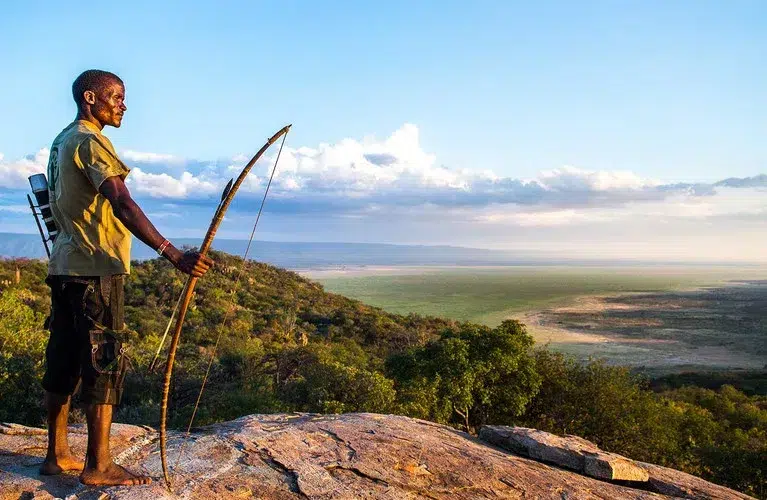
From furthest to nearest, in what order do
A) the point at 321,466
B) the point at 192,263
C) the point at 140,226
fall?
the point at 321,466 → the point at 192,263 → the point at 140,226

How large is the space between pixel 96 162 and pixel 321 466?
3.51 meters

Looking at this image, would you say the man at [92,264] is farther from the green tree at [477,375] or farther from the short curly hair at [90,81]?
the green tree at [477,375]

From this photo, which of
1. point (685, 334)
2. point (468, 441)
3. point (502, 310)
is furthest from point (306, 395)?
point (502, 310)

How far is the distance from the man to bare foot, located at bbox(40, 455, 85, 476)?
16.0 inches

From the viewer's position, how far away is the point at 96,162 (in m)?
4.20

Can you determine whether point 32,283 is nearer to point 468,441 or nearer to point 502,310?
point 468,441

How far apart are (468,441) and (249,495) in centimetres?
358

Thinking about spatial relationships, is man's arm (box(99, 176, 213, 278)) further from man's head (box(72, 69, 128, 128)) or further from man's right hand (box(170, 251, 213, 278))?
man's head (box(72, 69, 128, 128))

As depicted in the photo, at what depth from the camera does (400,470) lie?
18.5 ft

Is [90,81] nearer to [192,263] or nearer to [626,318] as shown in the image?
[192,263]

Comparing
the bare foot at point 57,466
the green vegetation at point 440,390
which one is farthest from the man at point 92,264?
the green vegetation at point 440,390

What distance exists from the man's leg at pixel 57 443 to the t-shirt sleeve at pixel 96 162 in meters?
2.10

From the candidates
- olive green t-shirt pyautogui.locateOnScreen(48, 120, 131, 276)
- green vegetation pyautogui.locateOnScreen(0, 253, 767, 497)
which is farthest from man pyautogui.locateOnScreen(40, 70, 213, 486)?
green vegetation pyautogui.locateOnScreen(0, 253, 767, 497)

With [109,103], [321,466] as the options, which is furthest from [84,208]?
[321,466]
